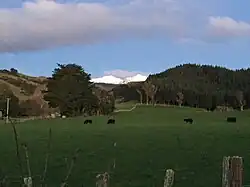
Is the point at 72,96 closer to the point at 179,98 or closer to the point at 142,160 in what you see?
the point at 179,98

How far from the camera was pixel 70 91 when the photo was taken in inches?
3487

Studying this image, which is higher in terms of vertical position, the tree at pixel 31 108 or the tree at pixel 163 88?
the tree at pixel 163 88

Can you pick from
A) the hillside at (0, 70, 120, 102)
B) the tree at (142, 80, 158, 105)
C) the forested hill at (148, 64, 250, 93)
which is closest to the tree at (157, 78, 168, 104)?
the forested hill at (148, 64, 250, 93)

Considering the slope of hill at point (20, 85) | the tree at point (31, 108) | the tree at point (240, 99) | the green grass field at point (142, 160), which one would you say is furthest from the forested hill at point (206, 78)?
the green grass field at point (142, 160)

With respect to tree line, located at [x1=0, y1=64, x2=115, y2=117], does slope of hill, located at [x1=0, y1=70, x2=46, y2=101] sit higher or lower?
higher

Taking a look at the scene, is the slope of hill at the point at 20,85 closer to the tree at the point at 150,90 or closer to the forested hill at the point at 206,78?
the tree at the point at 150,90

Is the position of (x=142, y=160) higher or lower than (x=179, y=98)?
lower

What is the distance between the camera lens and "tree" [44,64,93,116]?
88.4 metres

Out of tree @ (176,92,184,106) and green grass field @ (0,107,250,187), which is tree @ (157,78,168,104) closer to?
tree @ (176,92,184,106)

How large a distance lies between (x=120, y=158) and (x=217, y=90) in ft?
385

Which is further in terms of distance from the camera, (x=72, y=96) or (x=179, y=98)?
(x=179, y=98)

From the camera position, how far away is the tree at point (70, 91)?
88.4 metres

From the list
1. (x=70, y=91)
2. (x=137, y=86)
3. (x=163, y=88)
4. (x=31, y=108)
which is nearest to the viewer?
(x=70, y=91)

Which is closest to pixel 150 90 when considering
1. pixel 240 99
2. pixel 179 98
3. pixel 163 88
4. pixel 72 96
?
pixel 179 98
